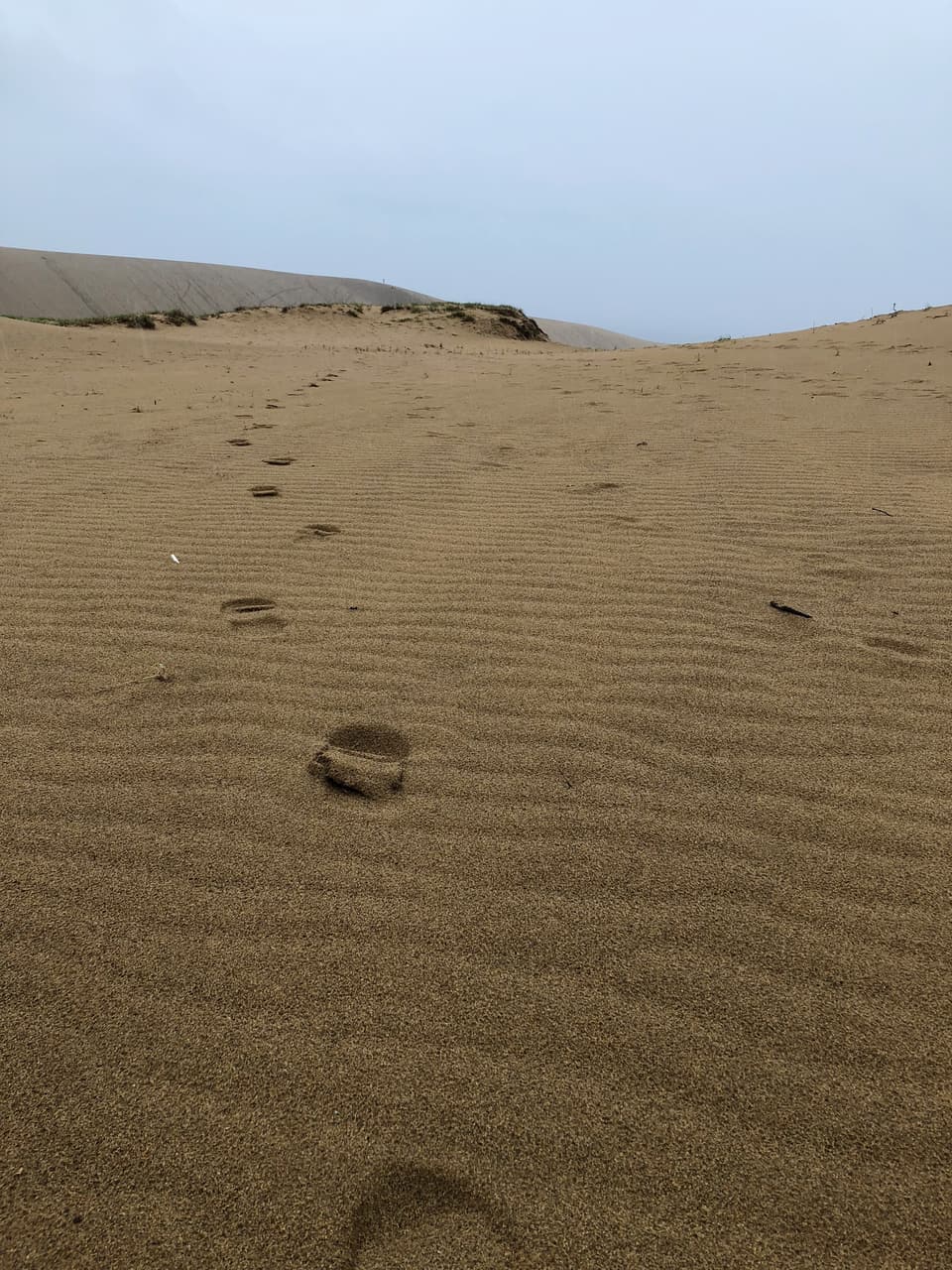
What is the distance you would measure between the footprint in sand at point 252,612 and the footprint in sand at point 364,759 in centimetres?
72

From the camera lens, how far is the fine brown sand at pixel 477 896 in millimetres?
945

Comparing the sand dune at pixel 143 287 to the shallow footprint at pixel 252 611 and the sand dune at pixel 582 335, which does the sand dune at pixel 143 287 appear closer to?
the sand dune at pixel 582 335

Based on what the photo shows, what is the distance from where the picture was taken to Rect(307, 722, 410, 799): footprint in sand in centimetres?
167

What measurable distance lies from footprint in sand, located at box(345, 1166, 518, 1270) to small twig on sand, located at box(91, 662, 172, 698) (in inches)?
57.8

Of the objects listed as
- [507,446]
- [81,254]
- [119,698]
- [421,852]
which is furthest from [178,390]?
[81,254]

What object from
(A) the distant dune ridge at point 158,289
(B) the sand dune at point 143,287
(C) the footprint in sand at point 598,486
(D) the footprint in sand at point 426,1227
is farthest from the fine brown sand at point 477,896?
(B) the sand dune at point 143,287

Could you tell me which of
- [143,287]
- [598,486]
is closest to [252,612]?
[598,486]

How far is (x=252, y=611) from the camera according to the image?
2535mm

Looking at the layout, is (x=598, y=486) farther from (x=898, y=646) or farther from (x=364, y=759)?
(x=364, y=759)

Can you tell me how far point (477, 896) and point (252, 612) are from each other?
149cm

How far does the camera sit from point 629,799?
1606 mm

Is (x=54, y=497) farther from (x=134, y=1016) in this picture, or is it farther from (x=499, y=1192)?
(x=499, y=1192)

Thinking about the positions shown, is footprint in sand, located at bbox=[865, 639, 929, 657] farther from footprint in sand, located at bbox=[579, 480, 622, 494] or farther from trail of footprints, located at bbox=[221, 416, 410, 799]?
footprint in sand, located at bbox=[579, 480, 622, 494]

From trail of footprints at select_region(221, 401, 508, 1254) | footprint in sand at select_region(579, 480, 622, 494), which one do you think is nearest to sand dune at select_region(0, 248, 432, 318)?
footprint in sand at select_region(579, 480, 622, 494)
